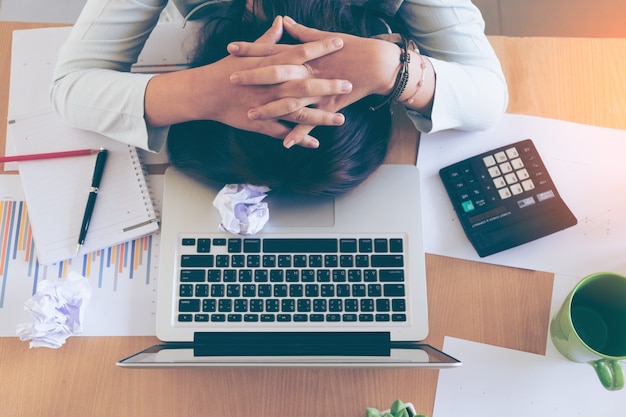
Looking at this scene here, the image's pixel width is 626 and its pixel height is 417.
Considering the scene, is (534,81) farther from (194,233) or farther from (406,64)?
(194,233)

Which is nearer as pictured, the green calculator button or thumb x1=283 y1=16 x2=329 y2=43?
thumb x1=283 y1=16 x2=329 y2=43

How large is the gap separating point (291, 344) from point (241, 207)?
7.9 inches

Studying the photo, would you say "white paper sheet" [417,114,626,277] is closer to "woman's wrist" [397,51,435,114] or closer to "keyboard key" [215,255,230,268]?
"woman's wrist" [397,51,435,114]

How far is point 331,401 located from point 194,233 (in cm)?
31

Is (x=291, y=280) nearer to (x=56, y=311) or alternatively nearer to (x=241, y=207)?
(x=241, y=207)

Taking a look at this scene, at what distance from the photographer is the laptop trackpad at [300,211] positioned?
73 centimetres

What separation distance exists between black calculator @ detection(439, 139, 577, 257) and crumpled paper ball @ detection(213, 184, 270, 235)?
29cm

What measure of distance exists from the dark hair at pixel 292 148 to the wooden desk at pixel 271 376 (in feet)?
0.71

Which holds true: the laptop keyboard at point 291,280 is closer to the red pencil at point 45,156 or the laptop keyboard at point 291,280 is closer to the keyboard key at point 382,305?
the keyboard key at point 382,305

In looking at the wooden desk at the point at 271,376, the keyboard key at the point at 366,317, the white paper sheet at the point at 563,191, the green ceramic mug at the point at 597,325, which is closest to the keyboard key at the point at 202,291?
the wooden desk at the point at 271,376

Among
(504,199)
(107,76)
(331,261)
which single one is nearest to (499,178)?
(504,199)

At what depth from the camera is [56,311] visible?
0.69m

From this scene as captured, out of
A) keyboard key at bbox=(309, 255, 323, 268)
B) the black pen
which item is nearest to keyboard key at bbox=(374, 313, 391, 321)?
keyboard key at bbox=(309, 255, 323, 268)

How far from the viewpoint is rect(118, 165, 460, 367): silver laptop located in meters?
0.69
